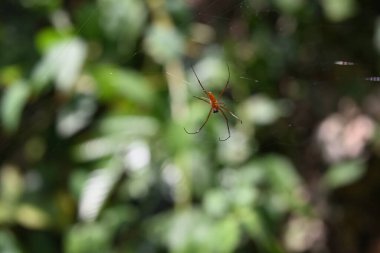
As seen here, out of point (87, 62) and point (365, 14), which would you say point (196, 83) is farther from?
point (365, 14)

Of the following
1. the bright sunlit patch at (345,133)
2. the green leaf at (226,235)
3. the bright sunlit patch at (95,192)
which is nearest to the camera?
the green leaf at (226,235)

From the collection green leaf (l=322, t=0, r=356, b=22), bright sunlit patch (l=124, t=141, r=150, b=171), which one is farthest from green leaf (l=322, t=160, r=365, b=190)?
bright sunlit patch (l=124, t=141, r=150, b=171)

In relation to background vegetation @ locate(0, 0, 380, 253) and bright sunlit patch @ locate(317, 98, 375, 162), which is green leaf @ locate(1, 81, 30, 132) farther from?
bright sunlit patch @ locate(317, 98, 375, 162)

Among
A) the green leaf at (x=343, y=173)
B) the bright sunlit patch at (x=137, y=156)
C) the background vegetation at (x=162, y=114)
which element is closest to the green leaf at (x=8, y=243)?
the background vegetation at (x=162, y=114)

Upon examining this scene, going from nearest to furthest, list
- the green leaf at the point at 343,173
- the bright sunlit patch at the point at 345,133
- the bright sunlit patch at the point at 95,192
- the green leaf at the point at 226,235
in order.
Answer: the green leaf at the point at 226,235, the bright sunlit patch at the point at 95,192, the green leaf at the point at 343,173, the bright sunlit patch at the point at 345,133

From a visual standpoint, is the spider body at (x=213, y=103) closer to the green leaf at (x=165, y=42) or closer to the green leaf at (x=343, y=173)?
the green leaf at (x=165, y=42)

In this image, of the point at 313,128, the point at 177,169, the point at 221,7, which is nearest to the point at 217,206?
the point at 177,169
